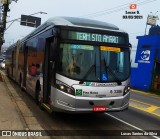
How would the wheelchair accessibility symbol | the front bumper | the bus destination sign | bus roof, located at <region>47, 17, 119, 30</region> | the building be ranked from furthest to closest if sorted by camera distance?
the wheelchair accessibility symbol → the building → bus roof, located at <region>47, 17, 119, 30</region> → the bus destination sign → the front bumper

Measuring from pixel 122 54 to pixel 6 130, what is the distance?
427 cm

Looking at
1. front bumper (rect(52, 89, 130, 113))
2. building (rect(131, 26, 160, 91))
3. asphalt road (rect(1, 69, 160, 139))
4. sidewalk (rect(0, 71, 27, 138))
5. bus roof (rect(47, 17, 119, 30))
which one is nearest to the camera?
sidewalk (rect(0, 71, 27, 138))

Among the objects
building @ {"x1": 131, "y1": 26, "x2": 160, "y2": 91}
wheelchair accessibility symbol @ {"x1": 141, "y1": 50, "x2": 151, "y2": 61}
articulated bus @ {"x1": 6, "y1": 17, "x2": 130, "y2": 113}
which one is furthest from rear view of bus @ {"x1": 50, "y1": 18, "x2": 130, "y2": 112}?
wheelchair accessibility symbol @ {"x1": 141, "y1": 50, "x2": 151, "y2": 61}

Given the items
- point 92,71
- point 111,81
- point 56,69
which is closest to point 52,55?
point 56,69

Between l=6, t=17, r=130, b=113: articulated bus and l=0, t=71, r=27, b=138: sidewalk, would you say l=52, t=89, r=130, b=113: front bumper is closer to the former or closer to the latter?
l=6, t=17, r=130, b=113: articulated bus

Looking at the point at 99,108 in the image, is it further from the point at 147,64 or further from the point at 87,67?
the point at 147,64

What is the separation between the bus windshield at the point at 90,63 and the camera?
401 inches

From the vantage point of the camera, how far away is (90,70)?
1026cm

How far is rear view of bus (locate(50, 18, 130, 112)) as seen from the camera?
10.0 metres

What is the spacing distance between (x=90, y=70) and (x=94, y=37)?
42.6 inches

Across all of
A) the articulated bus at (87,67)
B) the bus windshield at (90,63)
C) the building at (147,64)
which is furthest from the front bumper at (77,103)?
the building at (147,64)

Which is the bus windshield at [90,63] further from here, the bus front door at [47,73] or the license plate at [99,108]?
the bus front door at [47,73]

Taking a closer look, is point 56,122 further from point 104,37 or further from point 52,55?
point 104,37

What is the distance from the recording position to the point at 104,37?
10.8m
